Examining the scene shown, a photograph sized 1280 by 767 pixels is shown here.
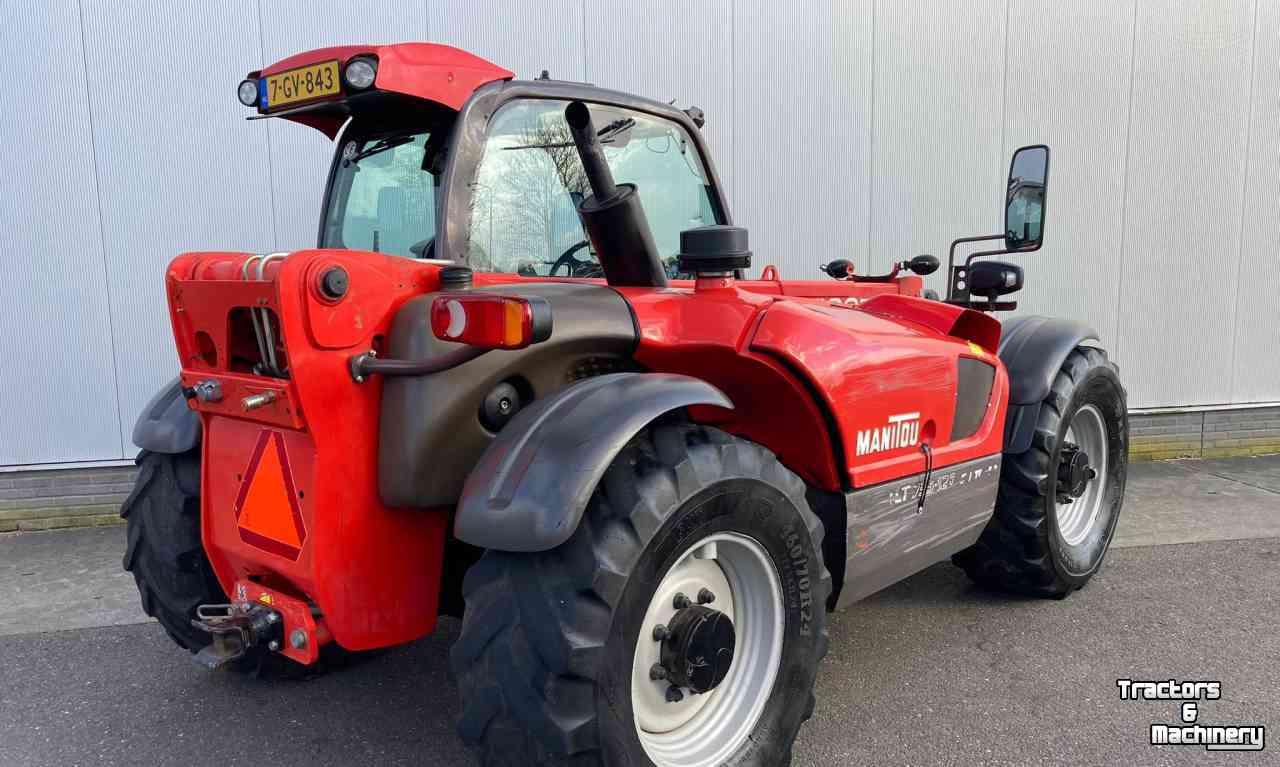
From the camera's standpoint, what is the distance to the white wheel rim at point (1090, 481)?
428 cm

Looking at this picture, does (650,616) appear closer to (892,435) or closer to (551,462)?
(551,462)

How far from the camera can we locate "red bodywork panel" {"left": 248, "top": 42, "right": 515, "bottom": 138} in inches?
93.8

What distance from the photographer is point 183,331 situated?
7.86 ft

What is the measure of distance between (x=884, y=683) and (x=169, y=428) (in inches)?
107

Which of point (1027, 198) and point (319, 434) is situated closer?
point (319, 434)

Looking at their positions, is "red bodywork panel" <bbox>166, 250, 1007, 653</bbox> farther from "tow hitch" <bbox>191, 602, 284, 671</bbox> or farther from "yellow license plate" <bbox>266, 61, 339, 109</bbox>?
"yellow license plate" <bbox>266, 61, 339, 109</bbox>

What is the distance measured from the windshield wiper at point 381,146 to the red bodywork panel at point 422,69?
30cm

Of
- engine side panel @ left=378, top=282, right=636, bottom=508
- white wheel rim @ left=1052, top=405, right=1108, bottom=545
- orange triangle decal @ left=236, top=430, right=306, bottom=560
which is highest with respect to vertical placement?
engine side panel @ left=378, top=282, right=636, bottom=508

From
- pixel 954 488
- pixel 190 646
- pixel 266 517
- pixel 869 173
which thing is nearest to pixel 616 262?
pixel 266 517

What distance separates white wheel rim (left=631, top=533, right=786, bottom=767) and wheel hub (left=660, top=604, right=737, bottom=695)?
2.2 inches

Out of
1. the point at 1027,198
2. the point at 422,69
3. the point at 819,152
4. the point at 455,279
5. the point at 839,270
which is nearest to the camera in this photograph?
the point at 455,279

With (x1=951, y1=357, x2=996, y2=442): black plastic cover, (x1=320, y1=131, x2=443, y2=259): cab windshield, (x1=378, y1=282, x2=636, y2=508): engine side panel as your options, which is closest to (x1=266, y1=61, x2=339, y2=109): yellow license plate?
(x1=320, y1=131, x2=443, y2=259): cab windshield

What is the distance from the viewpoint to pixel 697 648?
2.24 m

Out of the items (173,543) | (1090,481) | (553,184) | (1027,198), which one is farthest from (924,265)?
(173,543)
